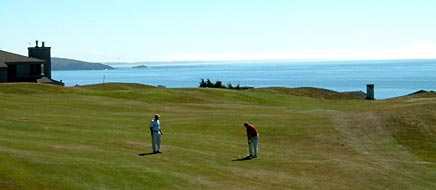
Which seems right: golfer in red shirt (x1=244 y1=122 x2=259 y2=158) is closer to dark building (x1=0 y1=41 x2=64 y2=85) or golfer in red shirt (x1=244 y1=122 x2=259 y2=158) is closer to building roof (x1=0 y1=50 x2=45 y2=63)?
dark building (x1=0 y1=41 x2=64 y2=85)

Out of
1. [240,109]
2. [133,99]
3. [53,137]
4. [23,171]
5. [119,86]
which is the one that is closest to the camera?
[23,171]

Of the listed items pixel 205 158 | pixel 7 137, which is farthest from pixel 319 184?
pixel 7 137

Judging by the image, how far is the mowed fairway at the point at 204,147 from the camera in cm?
2784

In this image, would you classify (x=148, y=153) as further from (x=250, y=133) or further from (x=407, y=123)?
(x=407, y=123)

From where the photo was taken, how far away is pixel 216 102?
234ft

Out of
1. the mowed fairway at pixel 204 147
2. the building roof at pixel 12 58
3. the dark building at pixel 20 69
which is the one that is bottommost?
the mowed fairway at pixel 204 147

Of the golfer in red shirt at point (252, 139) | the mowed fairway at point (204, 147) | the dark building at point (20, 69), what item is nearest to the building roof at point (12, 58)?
the dark building at point (20, 69)

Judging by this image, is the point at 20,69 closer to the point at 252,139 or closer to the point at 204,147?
the point at 204,147

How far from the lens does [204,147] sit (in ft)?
129

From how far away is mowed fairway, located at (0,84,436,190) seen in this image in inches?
1096

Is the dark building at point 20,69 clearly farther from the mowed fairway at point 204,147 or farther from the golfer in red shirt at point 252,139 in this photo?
the golfer in red shirt at point 252,139

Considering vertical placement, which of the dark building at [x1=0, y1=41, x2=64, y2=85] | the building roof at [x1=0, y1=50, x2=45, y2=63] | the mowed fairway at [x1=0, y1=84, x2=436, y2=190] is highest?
the building roof at [x1=0, y1=50, x2=45, y2=63]

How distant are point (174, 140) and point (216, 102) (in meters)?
30.3

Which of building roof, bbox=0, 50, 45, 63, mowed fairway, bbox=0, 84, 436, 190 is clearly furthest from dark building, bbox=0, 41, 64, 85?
mowed fairway, bbox=0, 84, 436, 190
